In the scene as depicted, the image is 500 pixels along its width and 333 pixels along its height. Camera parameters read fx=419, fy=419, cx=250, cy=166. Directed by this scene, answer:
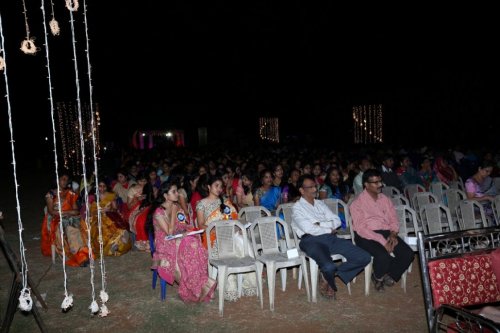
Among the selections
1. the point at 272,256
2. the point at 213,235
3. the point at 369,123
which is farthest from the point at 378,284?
the point at 369,123

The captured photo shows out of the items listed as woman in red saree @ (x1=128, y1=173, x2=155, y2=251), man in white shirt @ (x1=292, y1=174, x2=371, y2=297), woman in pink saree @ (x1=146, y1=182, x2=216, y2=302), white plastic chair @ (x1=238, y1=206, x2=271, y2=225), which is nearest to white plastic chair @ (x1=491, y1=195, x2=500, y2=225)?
man in white shirt @ (x1=292, y1=174, x2=371, y2=297)

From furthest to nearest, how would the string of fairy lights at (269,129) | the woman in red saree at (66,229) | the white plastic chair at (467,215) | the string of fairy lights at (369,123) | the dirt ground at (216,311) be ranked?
the string of fairy lights at (269,129) → the string of fairy lights at (369,123) → the woman in red saree at (66,229) → the white plastic chair at (467,215) → the dirt ground at (216,311)

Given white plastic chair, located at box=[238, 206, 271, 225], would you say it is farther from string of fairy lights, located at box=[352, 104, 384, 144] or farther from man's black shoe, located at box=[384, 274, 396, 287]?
string of fairy lights, located at box=[352, 104, 384, 144]

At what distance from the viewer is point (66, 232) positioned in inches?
249

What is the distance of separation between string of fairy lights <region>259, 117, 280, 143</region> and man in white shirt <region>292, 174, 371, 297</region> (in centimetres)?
3178

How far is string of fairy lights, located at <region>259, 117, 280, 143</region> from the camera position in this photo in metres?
37.1

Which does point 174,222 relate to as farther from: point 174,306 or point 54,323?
point 54,323

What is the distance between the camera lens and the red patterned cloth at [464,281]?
3.00 metres

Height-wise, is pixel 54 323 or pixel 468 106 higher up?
pixel 468 106

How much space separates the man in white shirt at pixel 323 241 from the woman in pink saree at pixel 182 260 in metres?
1.18

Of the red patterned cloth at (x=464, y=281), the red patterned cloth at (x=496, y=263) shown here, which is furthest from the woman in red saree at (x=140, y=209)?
the red patterned cloth at (x=496, y=263)

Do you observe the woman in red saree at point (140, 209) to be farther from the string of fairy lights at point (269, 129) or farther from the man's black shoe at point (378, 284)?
the string of fairy lights at point (269, 129)

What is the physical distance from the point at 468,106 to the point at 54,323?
1931 cm

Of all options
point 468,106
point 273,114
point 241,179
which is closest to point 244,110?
point 273,114
